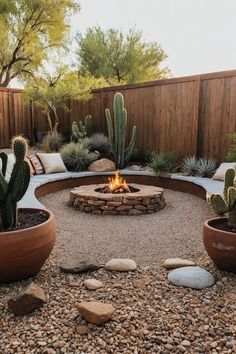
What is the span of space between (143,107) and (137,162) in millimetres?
1408

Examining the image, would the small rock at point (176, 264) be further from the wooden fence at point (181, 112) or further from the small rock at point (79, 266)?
the wooden fence at point (181, 112)

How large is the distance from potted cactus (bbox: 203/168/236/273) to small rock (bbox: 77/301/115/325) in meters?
1.01

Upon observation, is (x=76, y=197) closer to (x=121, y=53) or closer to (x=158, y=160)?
(x=158, y=160)

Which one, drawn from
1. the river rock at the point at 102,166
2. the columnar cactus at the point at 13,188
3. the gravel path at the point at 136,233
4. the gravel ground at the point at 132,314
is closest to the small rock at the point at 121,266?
the gravel ground at the point at 132,314

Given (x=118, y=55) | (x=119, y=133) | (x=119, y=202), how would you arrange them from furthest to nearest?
(x=118, y=55)
(x=119, y=133)
(x=119, y=202)

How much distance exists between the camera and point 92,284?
7.70 feet

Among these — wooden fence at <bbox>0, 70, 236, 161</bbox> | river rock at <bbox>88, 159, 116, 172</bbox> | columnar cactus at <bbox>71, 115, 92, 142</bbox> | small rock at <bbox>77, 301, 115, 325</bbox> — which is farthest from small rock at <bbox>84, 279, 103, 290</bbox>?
columnar cactus at <bbox>71, 115, 92, 142</bbox>

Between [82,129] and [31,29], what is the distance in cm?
525

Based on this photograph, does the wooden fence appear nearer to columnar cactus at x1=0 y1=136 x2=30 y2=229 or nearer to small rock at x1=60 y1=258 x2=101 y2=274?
small rock at x1=60 y1=258 x2=101 y2=274

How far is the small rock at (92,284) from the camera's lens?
7.64ft

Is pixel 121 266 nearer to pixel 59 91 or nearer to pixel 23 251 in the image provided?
pixel 23 251

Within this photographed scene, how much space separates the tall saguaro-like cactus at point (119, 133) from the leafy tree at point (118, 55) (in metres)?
7.86

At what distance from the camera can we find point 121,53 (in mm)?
14820

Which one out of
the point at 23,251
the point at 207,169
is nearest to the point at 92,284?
the point at 23,251
